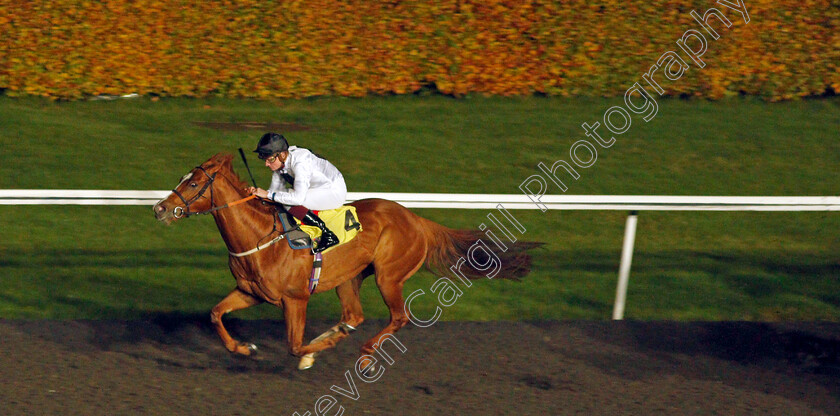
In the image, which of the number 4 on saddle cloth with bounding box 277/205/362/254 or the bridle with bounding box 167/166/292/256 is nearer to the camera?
the bridle with bounding box 167/166/292/256

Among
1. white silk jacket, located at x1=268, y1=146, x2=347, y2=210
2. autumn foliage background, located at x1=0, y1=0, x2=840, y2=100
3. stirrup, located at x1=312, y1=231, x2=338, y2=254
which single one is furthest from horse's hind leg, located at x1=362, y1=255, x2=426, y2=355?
autumn foliage background, located at x1=0, y1=0, x2=840, y2=100

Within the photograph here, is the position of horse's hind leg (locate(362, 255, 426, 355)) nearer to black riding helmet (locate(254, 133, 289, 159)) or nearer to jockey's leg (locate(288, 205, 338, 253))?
jockey's leg (locate(288, 205, 338, 253))

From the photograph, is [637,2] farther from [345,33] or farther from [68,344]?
[68,344]

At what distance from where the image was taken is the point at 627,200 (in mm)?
6449

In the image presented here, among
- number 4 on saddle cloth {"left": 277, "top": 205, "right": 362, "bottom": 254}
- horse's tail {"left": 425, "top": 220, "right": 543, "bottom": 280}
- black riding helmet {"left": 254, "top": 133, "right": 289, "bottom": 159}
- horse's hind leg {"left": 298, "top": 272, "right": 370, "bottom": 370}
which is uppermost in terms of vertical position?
black riding helmet {"left": 254, "top": 133, "right": 289, "bottom": 159}

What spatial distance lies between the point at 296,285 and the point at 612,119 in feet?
22.1

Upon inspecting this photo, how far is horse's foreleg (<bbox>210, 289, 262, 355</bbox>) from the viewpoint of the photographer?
5297 millimetres

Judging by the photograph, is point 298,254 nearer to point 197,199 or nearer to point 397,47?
point 197,199

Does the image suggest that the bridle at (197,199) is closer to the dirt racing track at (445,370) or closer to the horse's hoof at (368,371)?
the dirt racing track at (445,370)

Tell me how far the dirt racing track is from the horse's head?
35.5 inches

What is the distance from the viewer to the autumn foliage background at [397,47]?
436 inches

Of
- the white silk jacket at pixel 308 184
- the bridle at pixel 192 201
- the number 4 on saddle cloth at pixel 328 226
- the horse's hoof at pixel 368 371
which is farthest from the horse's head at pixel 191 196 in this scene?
the horse's hoof at pixel 368 371

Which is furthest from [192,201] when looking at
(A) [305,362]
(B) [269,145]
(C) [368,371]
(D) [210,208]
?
(C) [368,371]

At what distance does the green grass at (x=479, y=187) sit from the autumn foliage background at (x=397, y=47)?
24 cm
